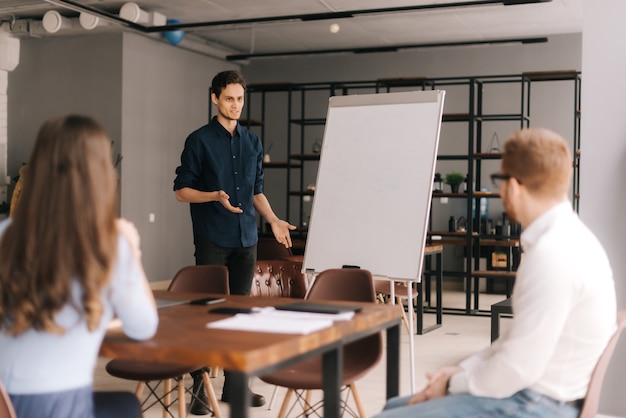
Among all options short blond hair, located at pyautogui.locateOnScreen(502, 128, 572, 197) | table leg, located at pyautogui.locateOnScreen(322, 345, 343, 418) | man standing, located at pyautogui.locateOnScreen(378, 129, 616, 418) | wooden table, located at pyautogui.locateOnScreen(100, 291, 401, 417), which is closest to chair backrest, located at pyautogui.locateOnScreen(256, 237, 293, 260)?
wooden table, located at pyautogui.locateOnScreen(100, 291, 401, 417)

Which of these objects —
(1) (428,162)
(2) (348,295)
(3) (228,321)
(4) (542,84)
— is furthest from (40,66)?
(3) (228,321)

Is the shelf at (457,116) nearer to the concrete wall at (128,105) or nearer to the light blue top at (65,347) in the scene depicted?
the concrete wall at (128,105)

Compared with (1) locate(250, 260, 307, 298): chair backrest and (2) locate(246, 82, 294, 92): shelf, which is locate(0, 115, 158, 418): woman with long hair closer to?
(1) locate(250, 260, 307, 298): chair backrest

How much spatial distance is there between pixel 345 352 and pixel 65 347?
4.97ft

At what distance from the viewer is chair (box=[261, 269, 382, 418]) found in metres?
2.88

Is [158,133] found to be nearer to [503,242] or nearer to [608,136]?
[503,242]

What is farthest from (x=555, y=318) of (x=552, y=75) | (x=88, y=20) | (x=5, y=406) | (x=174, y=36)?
(x=174, y=36)

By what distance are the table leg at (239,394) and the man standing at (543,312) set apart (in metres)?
0.44

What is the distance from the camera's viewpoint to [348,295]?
3.19 metres

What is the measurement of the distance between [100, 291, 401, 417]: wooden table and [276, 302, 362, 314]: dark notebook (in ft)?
0.15

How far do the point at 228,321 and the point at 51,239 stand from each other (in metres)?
0.62

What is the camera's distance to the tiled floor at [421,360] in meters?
4.22

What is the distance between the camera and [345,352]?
3111 mm

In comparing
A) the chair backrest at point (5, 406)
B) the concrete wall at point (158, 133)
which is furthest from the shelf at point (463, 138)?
the chair backrest at point (5, 406)
